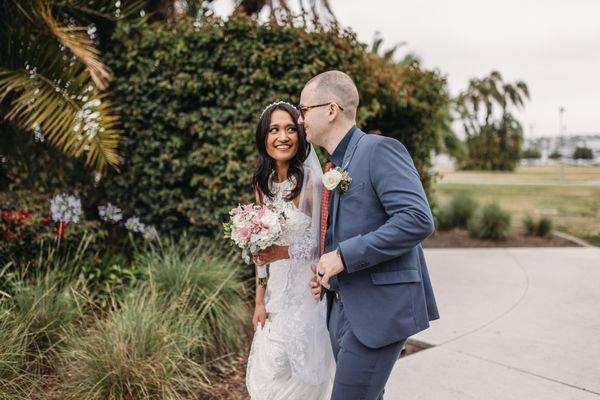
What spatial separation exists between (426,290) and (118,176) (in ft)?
15.1

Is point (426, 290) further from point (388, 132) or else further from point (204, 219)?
point (388, 132)

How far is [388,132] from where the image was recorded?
8242 millimetres

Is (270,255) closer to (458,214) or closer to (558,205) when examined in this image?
(458,214)

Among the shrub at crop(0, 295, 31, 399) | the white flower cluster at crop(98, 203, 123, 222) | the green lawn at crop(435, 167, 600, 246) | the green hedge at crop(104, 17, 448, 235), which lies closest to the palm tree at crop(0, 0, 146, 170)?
the green hedge at crop(104, 17, 448, 235)

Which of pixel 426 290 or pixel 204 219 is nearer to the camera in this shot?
pixel 426 290

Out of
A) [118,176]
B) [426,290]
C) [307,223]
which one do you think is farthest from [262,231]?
[118,176]

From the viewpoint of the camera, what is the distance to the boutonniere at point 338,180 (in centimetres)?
221

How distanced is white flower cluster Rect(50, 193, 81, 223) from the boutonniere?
3678 millimetres

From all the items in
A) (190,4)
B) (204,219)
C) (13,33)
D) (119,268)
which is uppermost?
(190,4)

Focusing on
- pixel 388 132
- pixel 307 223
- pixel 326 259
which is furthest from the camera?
pixel 388 132

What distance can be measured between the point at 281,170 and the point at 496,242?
834cm

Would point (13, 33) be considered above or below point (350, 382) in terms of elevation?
above

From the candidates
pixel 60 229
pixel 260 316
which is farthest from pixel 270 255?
pixel 60 229

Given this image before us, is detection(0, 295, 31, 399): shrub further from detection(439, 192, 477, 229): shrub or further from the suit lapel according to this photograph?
detection(439, 192, 477, 229): shrub
